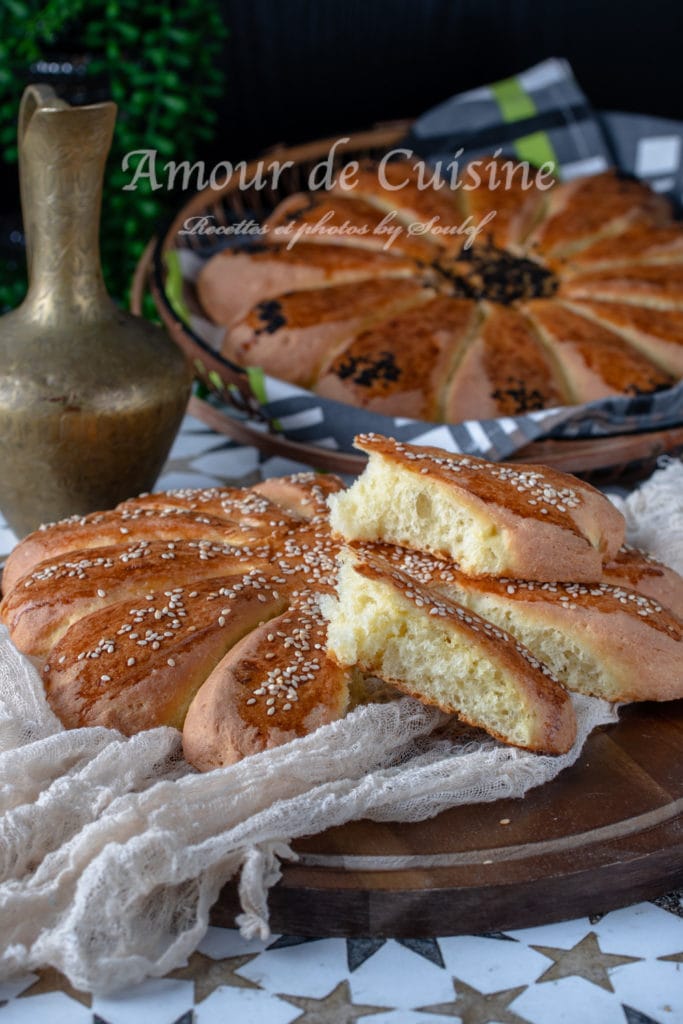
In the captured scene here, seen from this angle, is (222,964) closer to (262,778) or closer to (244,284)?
(262,778)

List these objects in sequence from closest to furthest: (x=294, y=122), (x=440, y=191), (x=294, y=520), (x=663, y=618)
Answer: (x=663, y=618) < (x=294, y=520) < (x=440, y=191) < (x=294, y=122)

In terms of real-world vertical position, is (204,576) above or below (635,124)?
above

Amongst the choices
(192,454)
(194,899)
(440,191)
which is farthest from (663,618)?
(440,191)

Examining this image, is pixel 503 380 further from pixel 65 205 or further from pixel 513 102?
pixel 513 102

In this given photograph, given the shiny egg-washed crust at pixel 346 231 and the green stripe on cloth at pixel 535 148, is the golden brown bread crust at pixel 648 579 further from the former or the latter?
the green stripe on cloth at pixel 535 148

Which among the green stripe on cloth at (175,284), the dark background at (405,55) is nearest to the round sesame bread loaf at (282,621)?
the green stripe on cloth at (175,284)

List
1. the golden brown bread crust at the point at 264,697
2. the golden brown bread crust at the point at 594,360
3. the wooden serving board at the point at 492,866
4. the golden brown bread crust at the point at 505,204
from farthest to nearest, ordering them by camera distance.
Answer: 1. the golden brown bread crust at the point at 505,204
2. the golden brown bread crust at the point at 594,360
3. the golden brown bread crust at the point at 264,697
4. the wooden serving board at the point at 492,866
